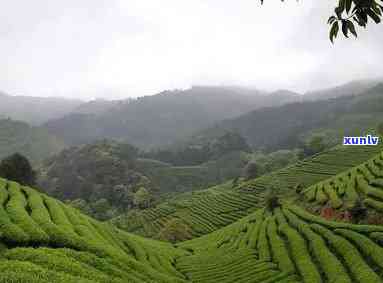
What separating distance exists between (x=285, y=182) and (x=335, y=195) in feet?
126

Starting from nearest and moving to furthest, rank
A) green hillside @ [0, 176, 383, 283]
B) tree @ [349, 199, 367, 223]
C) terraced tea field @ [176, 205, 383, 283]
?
1. green hillside @ [0, 176, 383, 283]
2. terraced tea field @ [176, 205, 383, 283]
3. tree @ [349, 199, 367, 223]

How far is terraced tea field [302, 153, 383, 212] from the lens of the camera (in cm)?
4080

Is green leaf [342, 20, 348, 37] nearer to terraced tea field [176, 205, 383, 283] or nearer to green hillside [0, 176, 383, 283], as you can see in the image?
green hillside [0, 176, 383, 283]

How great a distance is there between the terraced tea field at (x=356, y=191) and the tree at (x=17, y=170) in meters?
53.2

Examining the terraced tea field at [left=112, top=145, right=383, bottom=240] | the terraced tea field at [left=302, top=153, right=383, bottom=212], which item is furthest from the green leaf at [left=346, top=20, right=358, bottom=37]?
the terraced tea field at [left=112, top=145, right=383, bottom=240]

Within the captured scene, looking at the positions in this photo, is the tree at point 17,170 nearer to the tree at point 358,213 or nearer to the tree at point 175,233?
the tree at point 175,233

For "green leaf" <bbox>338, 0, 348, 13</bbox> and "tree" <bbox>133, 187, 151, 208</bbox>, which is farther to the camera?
"tree" <bbox>133, 187, 151, 208</bbox>

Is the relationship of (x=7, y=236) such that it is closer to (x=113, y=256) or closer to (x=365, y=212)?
(x=113, y=256)

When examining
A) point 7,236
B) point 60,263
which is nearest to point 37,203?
point 7,236

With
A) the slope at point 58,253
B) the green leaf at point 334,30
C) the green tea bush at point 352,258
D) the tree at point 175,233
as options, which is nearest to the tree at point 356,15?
the green leaf at point 334,30

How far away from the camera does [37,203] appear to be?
94.6 feet

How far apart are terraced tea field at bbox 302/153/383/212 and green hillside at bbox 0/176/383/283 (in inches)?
250

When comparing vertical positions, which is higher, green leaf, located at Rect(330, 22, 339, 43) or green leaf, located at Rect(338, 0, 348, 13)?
green leaf, located at Rect(338, 0, 348, 13)

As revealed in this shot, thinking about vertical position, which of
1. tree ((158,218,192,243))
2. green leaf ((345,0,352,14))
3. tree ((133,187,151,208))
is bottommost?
tree ((133,187,151,208))
